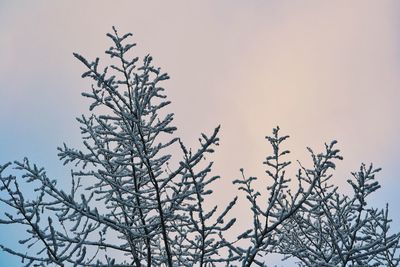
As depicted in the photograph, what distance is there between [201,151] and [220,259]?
3.77 feet

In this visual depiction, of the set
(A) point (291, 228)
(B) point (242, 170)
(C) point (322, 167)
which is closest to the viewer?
(C) point (322, 167)

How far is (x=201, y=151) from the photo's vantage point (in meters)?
3.49

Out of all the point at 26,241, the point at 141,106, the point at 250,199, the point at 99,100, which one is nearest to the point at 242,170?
the point at 250,199

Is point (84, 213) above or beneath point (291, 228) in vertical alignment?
beneath

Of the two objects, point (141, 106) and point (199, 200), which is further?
point (141, 106)

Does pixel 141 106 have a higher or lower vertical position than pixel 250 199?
higher

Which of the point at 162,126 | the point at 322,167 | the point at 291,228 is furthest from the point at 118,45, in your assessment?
the point at 291,228

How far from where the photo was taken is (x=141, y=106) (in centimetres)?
402

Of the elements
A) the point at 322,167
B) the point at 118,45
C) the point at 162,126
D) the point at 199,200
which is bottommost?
the point at 199,200

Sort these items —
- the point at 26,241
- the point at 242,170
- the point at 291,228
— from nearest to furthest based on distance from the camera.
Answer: the point at 242,170, the point at 26,241, the point at 291,228

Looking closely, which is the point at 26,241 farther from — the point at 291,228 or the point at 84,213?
the point at 291,228

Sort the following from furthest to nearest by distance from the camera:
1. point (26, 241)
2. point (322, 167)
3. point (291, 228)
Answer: point (291, 228)
point (26, 241)
point (322, 167)

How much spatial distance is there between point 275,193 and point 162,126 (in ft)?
4.12

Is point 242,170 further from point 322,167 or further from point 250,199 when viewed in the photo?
point 322,167
